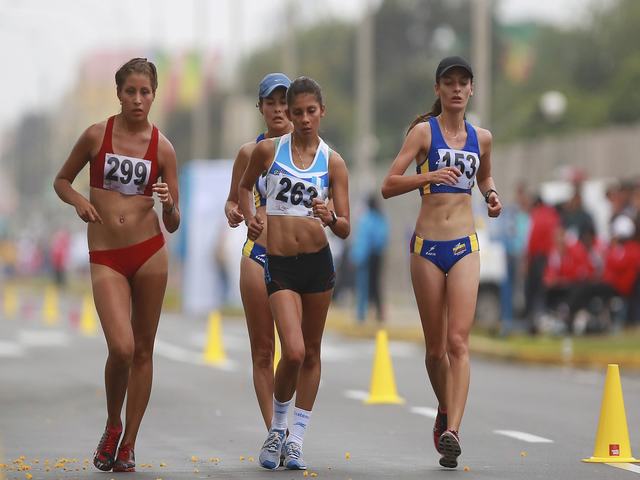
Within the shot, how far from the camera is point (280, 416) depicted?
10.5m

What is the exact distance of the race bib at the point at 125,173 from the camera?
10.2 meters

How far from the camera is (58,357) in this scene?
76.2ft

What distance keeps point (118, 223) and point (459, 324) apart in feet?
6.69

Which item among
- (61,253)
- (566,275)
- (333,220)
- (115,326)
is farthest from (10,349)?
(61,253)

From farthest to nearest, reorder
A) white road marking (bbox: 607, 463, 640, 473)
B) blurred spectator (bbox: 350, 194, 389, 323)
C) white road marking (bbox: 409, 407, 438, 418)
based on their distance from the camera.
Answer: blurred spectator (bbox: 350, 194, 389, 323) < white road marking (bbox: 409, 407, 438, 418) < white road marking (bbox: 607, 463, 640, 473)

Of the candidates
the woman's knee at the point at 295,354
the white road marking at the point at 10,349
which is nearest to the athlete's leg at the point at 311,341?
the woman's knee at the point at 295,354

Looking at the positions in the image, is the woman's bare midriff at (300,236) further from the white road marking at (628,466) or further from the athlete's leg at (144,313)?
the white road marking at (628,466)

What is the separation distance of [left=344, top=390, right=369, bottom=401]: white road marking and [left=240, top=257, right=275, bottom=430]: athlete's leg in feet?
18.4

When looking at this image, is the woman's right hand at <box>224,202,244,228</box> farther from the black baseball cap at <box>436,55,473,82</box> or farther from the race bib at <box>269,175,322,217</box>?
the black baseball cap at <box>436,55,473,82</box>

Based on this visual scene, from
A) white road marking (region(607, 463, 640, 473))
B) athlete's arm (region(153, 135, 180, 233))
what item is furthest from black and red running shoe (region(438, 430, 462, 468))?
athlete's arm (region(153, 135, 180, 233))

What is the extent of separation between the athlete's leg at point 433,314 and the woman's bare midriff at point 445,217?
0.18 metres

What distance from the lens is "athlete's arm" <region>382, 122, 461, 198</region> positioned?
10.7 m

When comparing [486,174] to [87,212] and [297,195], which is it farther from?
[87,212]

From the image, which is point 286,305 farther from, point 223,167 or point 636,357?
point 223,167
